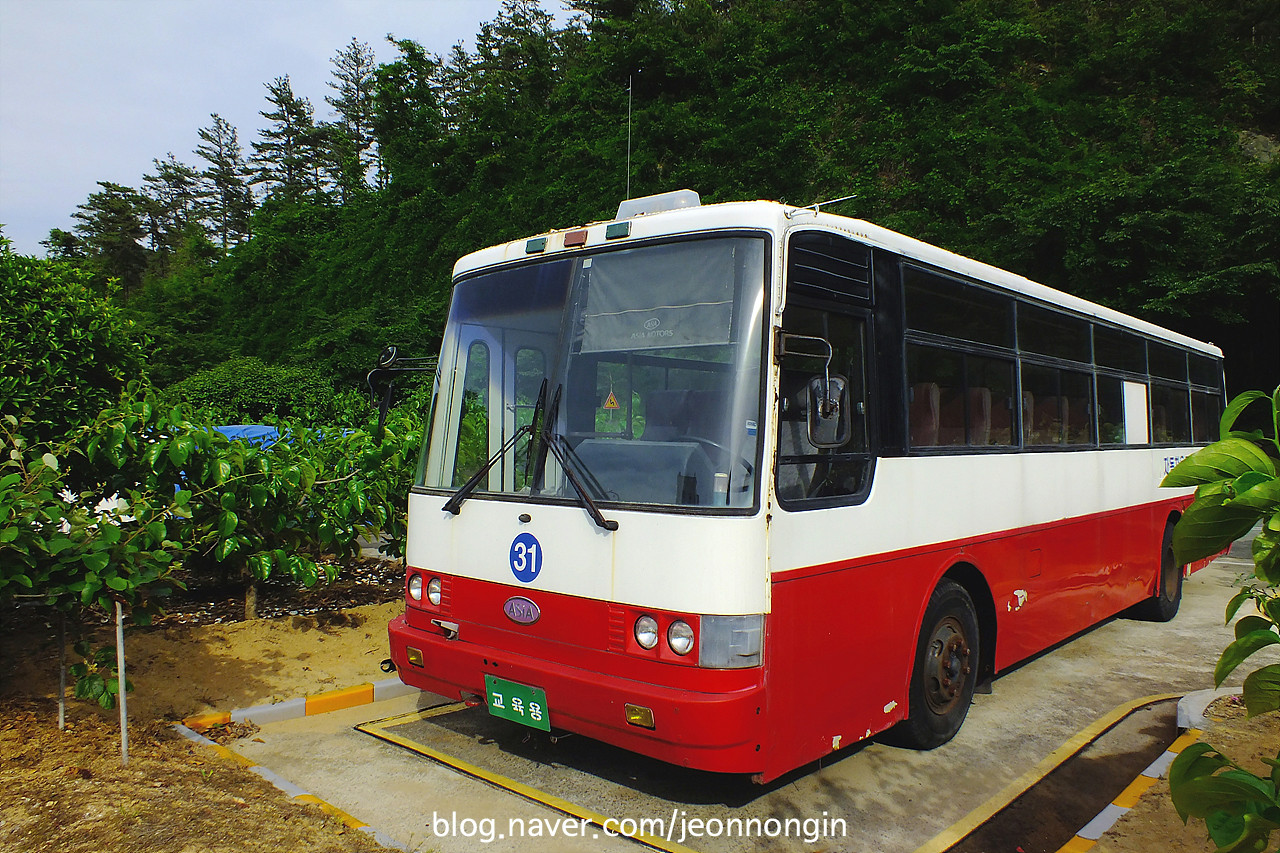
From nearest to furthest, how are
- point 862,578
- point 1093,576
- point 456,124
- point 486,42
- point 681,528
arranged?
point 681,528
point 862,578
point 1093,576
point 456,124
point 486,42

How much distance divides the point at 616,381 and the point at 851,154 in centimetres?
2980

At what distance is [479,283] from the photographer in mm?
5422

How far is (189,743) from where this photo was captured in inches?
197

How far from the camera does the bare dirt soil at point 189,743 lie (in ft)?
12.1

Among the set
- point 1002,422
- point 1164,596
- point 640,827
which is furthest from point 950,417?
point 1164,596

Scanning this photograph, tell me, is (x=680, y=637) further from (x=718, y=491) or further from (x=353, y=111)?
(x=353, y=111)

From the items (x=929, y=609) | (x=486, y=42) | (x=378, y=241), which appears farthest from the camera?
(x=486, y=42)

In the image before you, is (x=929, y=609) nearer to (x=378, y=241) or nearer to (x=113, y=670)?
(x=113, y=670)

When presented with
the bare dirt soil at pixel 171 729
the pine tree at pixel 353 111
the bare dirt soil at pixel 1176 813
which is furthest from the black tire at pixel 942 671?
the pine tree at pixel 353 111

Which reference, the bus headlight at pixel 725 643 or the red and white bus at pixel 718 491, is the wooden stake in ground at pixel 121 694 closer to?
the red and white bus at pixel 718 491

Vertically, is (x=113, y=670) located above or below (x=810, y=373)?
below

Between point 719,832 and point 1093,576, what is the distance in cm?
498

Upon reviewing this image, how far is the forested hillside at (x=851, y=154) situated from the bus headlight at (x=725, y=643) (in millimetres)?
22449

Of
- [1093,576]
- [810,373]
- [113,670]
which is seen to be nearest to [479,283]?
[810,373]
